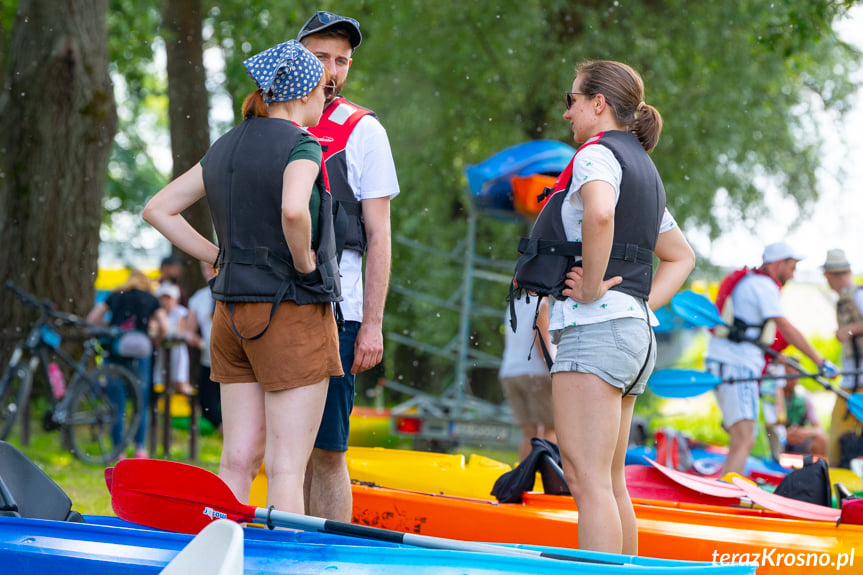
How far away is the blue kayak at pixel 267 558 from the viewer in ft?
7.72

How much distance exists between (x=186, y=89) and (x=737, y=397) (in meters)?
6.61

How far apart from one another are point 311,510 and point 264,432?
55cm

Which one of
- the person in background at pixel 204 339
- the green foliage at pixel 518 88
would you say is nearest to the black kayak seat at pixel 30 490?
the person in background at pixel 204 339

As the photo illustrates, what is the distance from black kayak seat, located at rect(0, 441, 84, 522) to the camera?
2.79m

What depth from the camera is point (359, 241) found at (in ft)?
10.6

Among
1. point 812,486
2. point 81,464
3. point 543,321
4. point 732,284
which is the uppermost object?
point 732,284

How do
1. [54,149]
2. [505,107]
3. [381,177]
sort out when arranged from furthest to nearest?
1. [505,107]
2. [54,149]
3. [381,177]

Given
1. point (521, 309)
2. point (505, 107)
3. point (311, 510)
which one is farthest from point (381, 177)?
point (505, 107)

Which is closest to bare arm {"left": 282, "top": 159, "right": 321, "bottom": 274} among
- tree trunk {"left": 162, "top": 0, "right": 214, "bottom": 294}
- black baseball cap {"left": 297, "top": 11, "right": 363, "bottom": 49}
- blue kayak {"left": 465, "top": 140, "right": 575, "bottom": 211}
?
black baseball cap {"left": 297, "top": 11, "right": 363, "bottom": 49}

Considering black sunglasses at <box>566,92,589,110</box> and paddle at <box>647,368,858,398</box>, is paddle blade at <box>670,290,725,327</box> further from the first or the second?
black sunglasses at <box>566,92,589,110</box>

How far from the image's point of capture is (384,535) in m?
2.54

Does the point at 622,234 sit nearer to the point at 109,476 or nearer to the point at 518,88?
the point at 109,476

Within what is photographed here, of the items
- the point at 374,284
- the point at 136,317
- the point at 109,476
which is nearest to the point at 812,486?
the point at 374,284

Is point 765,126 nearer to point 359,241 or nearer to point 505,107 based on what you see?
point 505,107
